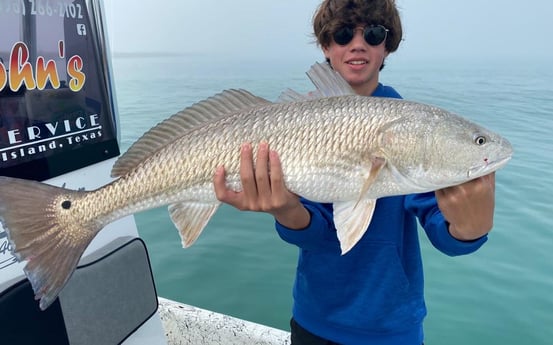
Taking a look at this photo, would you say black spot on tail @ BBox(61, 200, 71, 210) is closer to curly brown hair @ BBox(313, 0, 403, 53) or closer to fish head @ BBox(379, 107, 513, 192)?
fish head @ BBox(379, 107, 513, 192)

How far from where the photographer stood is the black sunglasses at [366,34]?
1.97 metres

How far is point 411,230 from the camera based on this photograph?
1.93 metres

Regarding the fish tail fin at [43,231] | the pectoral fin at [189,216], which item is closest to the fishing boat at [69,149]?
the fish tail fin at [43,231]

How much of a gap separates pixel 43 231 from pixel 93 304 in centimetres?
61

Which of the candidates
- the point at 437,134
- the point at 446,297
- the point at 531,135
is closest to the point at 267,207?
the point at 437,134

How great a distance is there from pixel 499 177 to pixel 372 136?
7.14m

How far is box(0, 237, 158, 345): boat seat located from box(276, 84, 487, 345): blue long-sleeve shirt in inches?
35.0

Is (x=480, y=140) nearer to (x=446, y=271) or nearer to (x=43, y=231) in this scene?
(x=43, y=231)

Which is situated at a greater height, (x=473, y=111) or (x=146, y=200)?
(x=146, y=200)

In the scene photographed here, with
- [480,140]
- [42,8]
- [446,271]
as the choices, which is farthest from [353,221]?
[446,271]

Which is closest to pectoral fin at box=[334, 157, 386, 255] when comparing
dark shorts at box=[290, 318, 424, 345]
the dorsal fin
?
the dorsal fin

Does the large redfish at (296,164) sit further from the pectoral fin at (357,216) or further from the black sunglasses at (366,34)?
the black sunglasses at (366,34)

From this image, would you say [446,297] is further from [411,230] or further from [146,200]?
[146,200]

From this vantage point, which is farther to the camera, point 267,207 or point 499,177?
point 499,177
